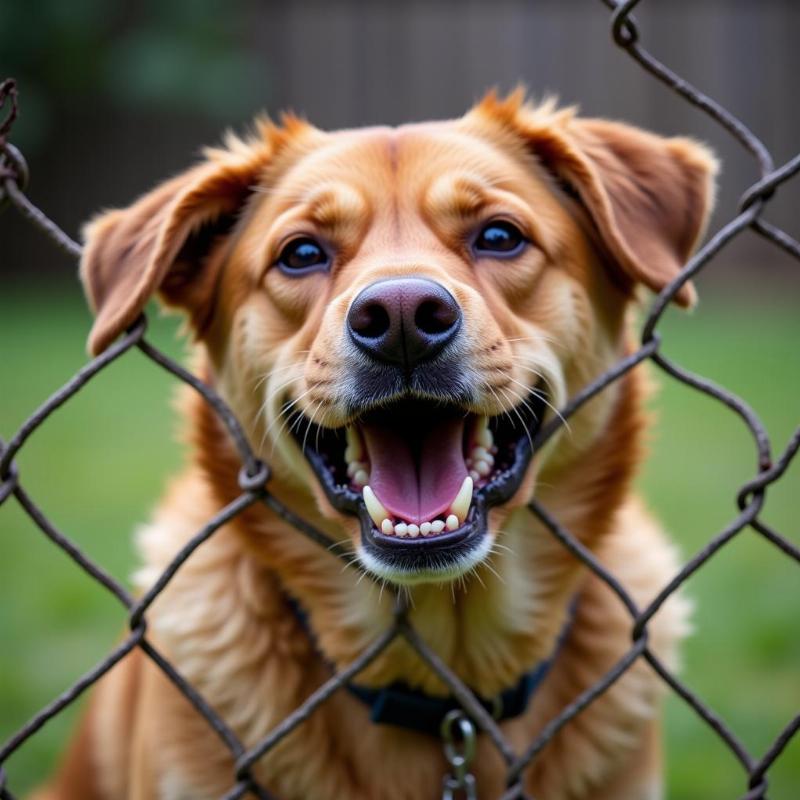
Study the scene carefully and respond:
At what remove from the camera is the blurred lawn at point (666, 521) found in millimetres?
3906

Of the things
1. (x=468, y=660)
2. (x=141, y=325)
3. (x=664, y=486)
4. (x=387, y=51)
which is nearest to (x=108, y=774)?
(x=468, y=660)

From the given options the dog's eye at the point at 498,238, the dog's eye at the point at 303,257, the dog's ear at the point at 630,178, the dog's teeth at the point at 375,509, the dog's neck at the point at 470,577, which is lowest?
the dog's neck at the point at 470,577

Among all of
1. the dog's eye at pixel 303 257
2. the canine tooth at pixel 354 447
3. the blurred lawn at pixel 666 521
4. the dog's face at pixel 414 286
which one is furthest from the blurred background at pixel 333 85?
the canine tooth at pixel 354 447

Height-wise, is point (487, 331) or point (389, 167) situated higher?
point (389, 167)

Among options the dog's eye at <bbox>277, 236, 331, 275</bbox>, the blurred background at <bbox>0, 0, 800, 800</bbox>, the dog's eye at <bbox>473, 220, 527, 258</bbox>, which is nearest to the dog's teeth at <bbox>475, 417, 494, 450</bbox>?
the dog's eye at <bbox>473, 220, 527, 258</bbox>

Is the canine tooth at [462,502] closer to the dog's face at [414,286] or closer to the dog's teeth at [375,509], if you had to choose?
the dog's face at [414,286]

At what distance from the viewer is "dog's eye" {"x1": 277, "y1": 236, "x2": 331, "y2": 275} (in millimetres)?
2744

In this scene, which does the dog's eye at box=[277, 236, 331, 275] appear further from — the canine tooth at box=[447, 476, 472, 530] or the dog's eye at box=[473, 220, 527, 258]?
the canine tooth at box=[447, 476, 472, 530]

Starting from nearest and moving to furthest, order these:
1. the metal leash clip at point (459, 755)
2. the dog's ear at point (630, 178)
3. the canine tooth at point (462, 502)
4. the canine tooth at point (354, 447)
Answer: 1. the canine tooth at point (462, 502)
2. the metal leash clip at point (459, 755)
3. the canine tooth at point (354, 447)
4. the dog's ear at point (630, 178)

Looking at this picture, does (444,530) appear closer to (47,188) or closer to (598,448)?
(598,448)

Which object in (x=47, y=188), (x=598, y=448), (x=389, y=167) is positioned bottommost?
(x=47, y=188)

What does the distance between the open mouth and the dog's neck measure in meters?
0.23

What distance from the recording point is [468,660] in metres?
2.78

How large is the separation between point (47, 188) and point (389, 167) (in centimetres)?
1212
